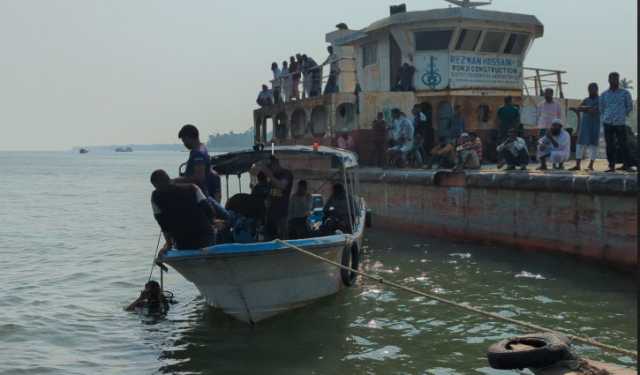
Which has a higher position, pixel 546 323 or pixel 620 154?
pixel 620 154

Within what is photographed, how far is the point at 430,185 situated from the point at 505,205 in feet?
8.65

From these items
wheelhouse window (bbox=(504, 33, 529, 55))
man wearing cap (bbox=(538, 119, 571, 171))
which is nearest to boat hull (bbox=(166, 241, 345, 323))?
man wearing cap (bbox=(538, 119, 571, 171))

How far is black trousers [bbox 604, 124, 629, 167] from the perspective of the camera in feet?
41.7

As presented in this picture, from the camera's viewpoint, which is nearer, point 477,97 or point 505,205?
point 505,205

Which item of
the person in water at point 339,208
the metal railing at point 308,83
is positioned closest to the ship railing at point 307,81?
the metal railing at point 308,83

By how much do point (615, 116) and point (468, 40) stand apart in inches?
384

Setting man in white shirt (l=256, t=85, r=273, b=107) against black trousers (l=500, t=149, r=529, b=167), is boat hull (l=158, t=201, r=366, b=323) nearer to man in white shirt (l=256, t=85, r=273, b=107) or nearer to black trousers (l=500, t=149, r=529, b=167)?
black trousers (l=500, t=149, r=529, b=167)

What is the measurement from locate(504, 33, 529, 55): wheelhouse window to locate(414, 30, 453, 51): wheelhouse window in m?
2.46

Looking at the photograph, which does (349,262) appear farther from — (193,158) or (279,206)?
(193,158)

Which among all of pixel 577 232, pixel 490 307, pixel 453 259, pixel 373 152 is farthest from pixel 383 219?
pixel 490 307

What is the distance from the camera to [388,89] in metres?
22.9

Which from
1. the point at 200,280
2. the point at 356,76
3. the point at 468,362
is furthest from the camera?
the point at 356,76

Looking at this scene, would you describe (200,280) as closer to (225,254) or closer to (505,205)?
(225,254)

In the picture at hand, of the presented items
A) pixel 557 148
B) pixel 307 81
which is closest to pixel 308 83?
pixel 307 81
